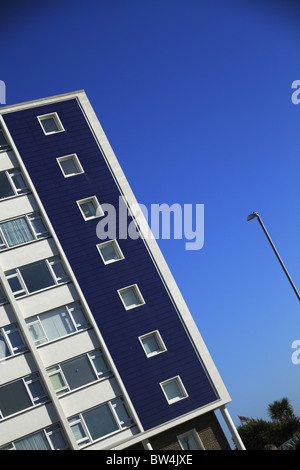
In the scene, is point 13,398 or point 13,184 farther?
point 13,184

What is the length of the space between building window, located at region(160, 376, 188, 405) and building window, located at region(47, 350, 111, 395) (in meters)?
3.33

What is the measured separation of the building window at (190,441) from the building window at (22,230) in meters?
14.2

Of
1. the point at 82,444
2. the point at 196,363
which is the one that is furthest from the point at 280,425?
the point at 82,444

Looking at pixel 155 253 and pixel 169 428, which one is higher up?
pixel 155 253

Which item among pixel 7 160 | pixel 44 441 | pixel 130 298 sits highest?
pixel 7 160

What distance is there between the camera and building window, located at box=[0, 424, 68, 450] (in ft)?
98.4

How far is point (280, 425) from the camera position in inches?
2296

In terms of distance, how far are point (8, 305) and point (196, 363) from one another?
11374 millimetres

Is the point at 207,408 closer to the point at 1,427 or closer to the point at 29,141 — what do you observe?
the point at 1,427

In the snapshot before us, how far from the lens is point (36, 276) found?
A: 33438mm

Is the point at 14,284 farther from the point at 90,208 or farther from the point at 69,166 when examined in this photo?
the point at 69,166

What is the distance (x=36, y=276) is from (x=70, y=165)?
7.88 m

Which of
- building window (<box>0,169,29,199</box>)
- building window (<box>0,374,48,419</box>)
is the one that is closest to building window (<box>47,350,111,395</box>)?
building window (<box>0,374,48,419</box>)

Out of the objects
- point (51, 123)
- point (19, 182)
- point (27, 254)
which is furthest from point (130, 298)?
point (51, 123)
